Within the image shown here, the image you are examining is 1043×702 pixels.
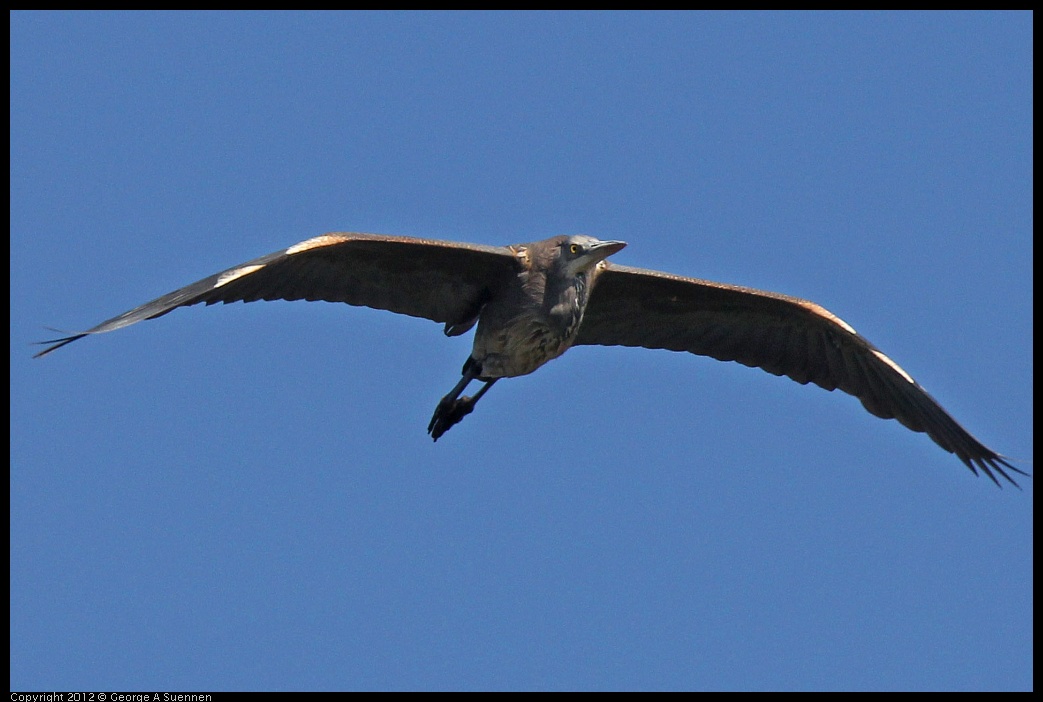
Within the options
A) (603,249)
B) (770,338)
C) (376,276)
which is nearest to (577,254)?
(603,249)

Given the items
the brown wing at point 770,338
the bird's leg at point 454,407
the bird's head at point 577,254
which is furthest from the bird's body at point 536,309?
the brown wing at point 770,338

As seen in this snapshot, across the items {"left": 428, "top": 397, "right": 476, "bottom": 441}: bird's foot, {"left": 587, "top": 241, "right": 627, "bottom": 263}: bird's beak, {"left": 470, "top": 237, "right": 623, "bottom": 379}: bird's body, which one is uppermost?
{"left": 587, "top": 241, "right": 627, "bottom": 263}: bird's beak

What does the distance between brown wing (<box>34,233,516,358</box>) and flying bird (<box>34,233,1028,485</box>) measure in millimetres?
11

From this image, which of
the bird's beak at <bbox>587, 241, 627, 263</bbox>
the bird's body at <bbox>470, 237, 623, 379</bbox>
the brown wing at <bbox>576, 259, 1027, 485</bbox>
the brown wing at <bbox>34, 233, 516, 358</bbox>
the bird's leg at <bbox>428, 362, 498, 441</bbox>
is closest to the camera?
the brown wing at <bbox>34, 233, 516, 358</bbox>

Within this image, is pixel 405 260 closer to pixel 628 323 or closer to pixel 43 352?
pixel 628 323

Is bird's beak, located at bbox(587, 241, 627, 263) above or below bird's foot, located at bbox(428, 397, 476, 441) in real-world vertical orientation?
above

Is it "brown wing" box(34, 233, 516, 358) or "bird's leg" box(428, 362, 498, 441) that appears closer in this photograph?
"brown wing" box(34, 233, 516, 358)

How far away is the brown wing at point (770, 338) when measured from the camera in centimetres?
1338

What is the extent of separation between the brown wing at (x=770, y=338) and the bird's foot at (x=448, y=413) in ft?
4.41

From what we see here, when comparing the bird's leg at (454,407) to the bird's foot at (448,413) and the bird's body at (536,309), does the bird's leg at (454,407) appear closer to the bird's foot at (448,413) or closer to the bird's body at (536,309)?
the bird's foot at (448,413)

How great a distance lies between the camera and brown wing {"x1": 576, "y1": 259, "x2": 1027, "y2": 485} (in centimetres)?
1338

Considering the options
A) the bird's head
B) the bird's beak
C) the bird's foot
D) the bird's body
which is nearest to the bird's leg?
the bird's foot

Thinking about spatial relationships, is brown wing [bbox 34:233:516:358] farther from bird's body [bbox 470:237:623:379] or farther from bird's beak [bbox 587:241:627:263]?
bird's beak [bbox 587:241:627:263]

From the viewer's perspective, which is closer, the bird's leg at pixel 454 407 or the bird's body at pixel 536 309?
the bird's body at pixel 536 309
